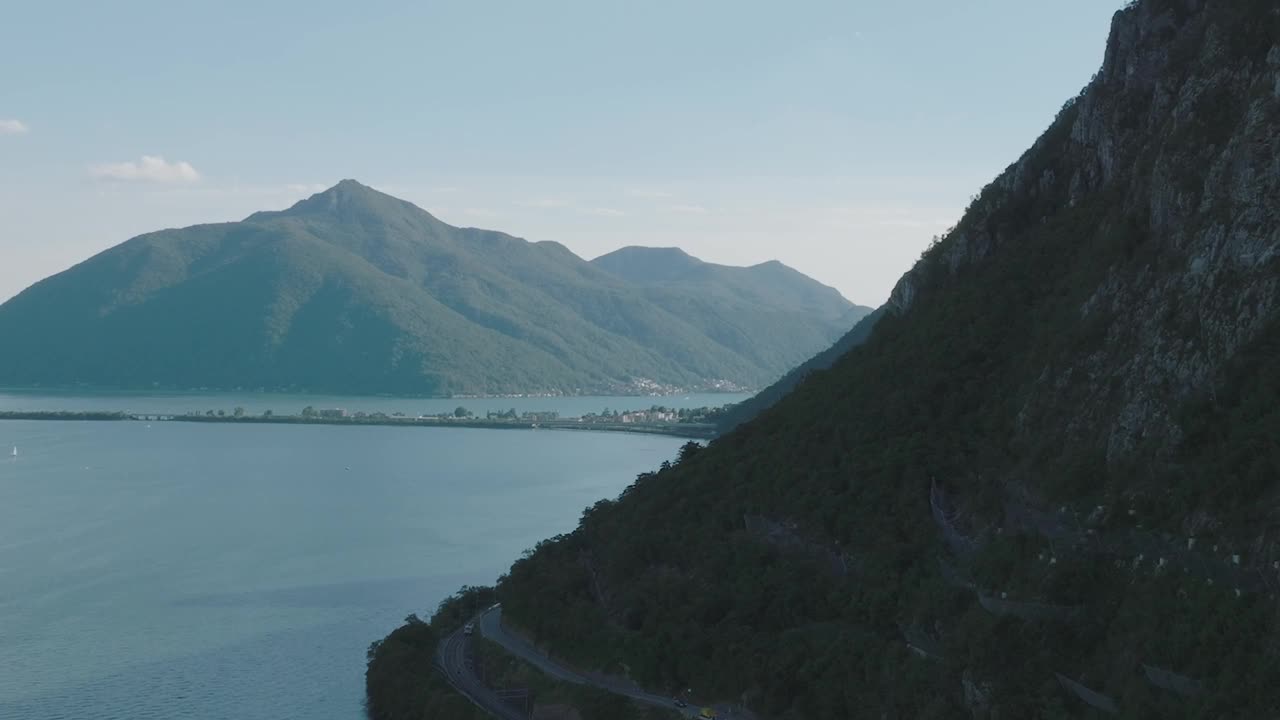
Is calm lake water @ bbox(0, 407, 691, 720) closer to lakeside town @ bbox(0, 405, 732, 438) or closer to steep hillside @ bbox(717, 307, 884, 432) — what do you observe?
steep hillside @ bbox(717, 307, 884, 432)

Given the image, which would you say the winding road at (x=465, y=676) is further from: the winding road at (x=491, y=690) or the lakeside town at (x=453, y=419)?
the lakeside town at (x=453, y=419)

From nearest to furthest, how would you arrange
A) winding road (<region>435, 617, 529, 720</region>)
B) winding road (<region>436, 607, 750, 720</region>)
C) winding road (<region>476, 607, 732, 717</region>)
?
winding road (<region>476, 607, 732, 717</region>) < winding road (<region>436, 607, 750, 720</region>) < winding road (<region>435, 617, 529, 720</region>)

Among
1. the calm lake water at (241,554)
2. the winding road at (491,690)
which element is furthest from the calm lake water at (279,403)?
the winding road at (491,690)

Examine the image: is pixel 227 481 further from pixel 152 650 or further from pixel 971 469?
pixel 971 469

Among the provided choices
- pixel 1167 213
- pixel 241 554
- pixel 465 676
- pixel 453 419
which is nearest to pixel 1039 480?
pixel 1167 213

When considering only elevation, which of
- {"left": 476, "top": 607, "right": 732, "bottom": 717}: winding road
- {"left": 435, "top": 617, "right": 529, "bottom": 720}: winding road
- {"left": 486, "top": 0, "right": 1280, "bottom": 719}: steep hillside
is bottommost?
{"left": 435, "top": 617, "right": 529, "bottom": 720}: winding road

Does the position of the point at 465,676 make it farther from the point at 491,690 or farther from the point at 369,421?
the point at 369,421

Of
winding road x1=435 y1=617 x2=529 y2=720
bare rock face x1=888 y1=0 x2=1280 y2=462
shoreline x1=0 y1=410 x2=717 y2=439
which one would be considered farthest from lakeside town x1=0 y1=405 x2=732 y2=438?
bare rock face x1=888 y1=0 x2=1280 y2=462
